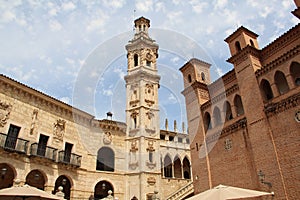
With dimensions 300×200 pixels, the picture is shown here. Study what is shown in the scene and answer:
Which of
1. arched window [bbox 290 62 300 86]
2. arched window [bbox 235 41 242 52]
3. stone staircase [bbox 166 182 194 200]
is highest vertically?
arched window [bbox 235 41 242 52]

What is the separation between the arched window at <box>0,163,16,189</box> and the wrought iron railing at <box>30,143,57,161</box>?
6.04 ft

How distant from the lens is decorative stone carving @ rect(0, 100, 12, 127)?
17641 mm

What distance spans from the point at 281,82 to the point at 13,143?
17.4 metres

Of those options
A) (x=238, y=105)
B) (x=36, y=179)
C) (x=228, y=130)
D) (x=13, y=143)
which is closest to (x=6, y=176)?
(x=36, y=179)

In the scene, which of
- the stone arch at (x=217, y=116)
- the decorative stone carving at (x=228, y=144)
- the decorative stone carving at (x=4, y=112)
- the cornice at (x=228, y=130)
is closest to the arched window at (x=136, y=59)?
the decorative stone carving at (x=4, y=112)

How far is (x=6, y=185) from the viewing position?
1833 cm

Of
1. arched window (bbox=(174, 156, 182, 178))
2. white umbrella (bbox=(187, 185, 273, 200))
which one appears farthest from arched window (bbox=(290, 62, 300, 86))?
arched window (bbox=(174, 156, 182, 178))

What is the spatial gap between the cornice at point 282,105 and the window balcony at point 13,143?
15846mm

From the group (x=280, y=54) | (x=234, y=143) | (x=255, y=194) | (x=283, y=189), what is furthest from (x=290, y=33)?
(x=255, y=194)

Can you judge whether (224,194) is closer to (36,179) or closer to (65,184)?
Answer: (36,179)

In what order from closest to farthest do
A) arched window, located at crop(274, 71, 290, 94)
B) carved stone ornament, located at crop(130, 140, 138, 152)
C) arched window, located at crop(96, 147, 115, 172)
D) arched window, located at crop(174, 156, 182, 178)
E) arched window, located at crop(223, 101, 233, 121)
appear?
arched window, located at crop(274, 71, 290, 94), arched window, located at crop(223, 101, 233, 121), arched window, located at crop(96, 147, 115, 172), carved stone ornament, located at crop(130, 140, 138, 152), arched window, located at crop(174, 156, 182, 178)

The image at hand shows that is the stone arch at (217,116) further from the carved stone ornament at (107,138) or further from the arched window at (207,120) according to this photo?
the carved stone ornament at (107,138)

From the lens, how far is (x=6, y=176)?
18.4 m

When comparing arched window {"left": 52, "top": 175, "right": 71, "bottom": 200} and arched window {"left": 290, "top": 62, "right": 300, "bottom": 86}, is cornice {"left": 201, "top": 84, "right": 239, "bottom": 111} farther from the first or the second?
arched window {"left": 52, "top": 175, "right": 71, "bottom": 200}
